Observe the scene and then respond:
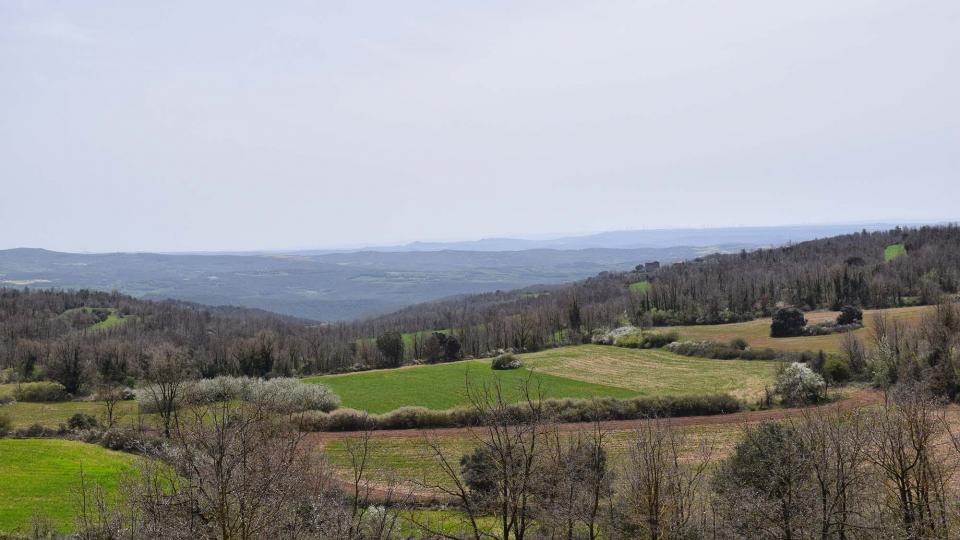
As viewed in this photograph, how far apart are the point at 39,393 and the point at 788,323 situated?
102m

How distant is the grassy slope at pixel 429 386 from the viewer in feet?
205

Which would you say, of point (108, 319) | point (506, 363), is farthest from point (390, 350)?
point (108, 319)

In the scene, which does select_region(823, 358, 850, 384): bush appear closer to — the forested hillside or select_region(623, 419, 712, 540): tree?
the forested hillside

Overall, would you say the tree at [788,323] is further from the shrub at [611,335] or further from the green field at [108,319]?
the green field at [108,319]

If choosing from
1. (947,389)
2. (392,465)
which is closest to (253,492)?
(392,465)

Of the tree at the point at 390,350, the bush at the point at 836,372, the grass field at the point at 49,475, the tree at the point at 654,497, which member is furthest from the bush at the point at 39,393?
the bush at the point at 836,372

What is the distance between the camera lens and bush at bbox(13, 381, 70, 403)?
7638 cm

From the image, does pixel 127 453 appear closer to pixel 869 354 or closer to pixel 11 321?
pixel 869 354

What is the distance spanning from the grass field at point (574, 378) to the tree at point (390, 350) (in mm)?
7483

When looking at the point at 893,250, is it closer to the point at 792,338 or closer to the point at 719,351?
the point at 792,338

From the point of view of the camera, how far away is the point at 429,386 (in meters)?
71.4

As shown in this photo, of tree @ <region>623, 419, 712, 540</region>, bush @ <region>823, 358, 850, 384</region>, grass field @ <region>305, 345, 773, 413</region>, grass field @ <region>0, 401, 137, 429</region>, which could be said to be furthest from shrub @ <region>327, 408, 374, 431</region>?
bush @ <region>823, 358, 850, 384</region>

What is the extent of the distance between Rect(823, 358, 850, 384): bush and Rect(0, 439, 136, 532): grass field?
192 ft

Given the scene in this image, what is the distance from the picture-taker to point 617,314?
120438 millimetres
